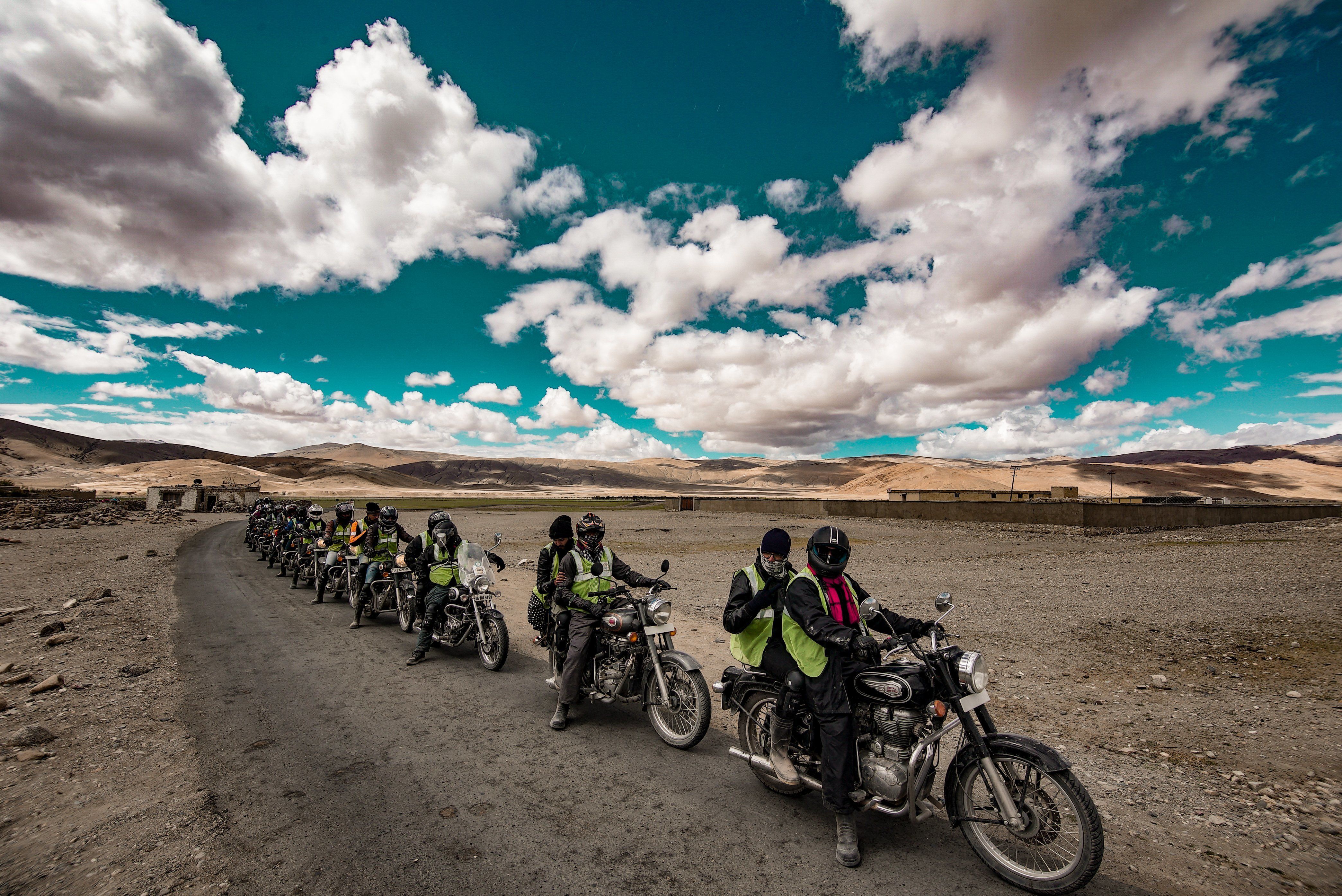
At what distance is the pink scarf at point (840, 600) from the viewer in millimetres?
3715

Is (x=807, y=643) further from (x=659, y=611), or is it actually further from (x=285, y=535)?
(x=285, y=535)

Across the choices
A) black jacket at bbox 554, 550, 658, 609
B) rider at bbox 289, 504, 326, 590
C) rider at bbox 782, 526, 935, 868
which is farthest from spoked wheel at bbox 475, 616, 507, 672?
rider at bbox 289, 504, 326, 590

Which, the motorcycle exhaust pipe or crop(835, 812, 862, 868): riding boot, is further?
the motorcycle exhaust pipe

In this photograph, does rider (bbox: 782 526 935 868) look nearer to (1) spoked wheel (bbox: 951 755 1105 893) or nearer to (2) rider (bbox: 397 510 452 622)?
(1) spoked wheel (bbox: 951 755 1105 893)

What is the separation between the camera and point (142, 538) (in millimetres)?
24750

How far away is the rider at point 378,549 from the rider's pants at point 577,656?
18.6 ft

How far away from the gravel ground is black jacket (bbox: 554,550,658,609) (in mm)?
2059

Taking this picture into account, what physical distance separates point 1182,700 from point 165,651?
1273cm

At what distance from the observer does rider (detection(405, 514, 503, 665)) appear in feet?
25.1

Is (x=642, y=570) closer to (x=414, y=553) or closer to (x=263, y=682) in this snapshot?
(x=414, y=553)

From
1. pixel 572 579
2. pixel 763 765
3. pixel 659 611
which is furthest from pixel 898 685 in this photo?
pixel 572 579

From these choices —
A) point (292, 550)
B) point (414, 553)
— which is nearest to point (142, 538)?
point (292, 550)

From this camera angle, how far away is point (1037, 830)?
10.1 ft

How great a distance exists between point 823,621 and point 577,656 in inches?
112
